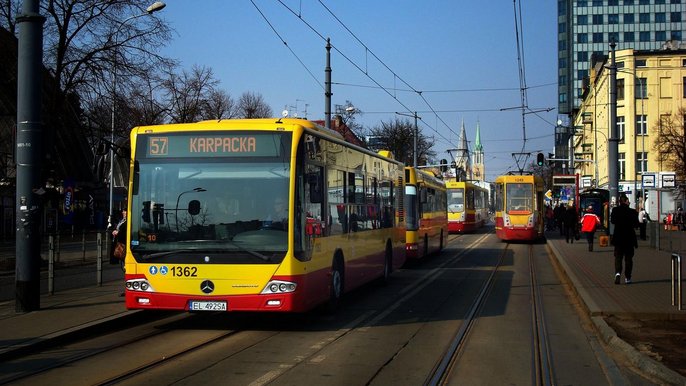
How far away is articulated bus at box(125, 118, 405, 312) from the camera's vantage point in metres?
9.80

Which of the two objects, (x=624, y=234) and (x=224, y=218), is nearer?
(x=224, y=218)

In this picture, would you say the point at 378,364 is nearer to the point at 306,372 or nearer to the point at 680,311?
the point at 306,372

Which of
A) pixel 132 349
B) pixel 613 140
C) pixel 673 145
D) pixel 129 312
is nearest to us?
pixel 132 349

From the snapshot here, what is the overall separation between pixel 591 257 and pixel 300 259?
16766 mm

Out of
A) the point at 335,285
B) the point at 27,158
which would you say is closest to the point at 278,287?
the point at 335,285

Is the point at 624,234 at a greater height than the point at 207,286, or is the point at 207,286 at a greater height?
the point at 624,234

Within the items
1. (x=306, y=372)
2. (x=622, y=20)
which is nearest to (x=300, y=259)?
(x=306, y=372)

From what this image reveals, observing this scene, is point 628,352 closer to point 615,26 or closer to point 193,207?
point 193,207

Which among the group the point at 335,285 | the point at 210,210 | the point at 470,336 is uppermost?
the point at 210,210

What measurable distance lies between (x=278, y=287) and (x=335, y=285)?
238cm

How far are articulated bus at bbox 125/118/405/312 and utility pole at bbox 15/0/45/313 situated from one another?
186cm

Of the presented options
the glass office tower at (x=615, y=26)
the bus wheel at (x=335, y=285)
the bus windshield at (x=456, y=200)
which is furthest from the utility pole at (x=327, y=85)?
the glass office tower at (x=615, y=26)

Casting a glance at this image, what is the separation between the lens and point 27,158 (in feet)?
36.1

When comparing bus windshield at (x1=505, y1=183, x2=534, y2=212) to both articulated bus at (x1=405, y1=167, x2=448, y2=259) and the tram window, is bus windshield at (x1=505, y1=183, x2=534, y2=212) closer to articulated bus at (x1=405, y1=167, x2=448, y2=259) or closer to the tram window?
the tram window
